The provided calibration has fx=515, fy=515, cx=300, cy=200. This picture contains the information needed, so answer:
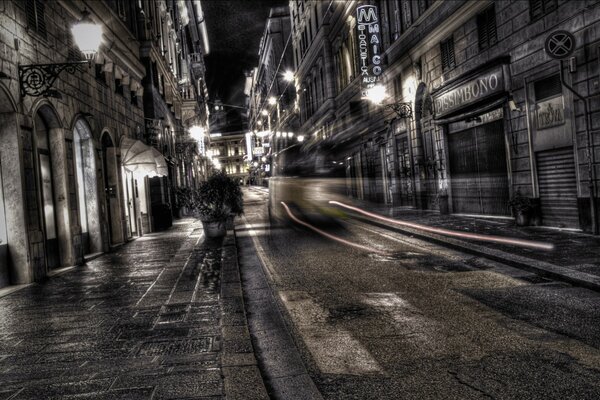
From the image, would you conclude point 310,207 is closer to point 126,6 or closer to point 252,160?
point 126,6

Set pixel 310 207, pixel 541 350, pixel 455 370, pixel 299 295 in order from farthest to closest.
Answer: pixel 310 207, pixel 299 295, pixel 541 350, pixel 455 370

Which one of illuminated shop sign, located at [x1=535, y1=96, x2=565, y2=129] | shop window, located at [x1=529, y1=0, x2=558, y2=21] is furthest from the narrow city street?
shop window, located at [x1=529, y1=0, x2=558, y2=21]

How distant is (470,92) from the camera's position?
16.5 meters

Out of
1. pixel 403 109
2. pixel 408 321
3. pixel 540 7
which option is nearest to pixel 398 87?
pixel 403 109

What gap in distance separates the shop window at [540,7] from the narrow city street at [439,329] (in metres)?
6.71

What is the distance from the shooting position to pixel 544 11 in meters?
12.6

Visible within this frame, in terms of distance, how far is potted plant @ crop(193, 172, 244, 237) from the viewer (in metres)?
15.6

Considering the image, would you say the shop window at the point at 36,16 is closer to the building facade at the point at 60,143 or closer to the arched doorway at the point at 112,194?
the building facade at the point at 60,143

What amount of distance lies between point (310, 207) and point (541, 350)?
48.5 feet

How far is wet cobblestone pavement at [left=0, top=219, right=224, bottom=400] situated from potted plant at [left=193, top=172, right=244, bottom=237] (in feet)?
18.7

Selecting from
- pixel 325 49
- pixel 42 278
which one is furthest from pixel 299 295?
pixel 325 49

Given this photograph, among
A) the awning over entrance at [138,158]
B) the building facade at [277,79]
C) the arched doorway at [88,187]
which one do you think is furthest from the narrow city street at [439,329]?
the building facade at [277,79]

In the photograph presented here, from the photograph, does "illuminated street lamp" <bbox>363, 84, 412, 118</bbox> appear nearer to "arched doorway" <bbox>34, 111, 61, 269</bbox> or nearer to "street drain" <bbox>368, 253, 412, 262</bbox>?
"street drain" <bbox>368, 253, 412, 262</bbox>

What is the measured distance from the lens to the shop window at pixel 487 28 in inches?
606
